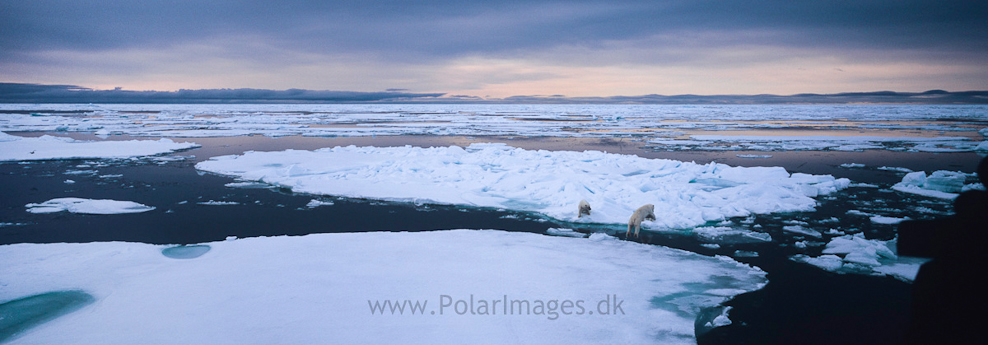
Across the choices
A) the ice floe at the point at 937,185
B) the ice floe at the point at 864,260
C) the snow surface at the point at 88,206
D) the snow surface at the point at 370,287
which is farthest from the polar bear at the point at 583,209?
the snow surface at the point at 88,206

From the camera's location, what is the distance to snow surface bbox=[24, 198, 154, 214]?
28.8 feet

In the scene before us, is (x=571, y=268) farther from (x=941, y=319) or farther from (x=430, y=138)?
(x=430, y=138)

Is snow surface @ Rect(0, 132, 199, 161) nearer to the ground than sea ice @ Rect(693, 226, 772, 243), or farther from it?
farther from it

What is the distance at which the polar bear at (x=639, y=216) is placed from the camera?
7.02m

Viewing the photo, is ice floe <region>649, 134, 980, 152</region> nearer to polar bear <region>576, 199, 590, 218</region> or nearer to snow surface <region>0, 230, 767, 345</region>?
polar bear <region>576, 199, 590, 218</region>

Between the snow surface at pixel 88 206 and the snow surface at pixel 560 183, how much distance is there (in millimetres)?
2914

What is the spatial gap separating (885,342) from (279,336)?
488 centimetres

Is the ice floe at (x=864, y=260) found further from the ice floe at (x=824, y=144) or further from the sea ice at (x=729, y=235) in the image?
the ice floe at (x=824, y=144)

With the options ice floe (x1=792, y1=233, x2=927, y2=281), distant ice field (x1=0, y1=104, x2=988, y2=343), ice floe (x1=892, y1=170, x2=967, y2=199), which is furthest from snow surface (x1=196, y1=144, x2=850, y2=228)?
ice floe (x1=792, y1=233, x2=927, y2=281)

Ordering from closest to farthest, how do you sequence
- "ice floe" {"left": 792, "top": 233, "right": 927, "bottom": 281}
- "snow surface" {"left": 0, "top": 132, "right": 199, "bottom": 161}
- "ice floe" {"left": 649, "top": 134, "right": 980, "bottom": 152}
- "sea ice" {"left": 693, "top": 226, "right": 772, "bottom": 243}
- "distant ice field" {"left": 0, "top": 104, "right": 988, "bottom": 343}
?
"distant ice field" {"left": 0, "top": 104, "right": 988, "bottom": 343}, "ice floe" {"left": 792, "top": 233, "right": 927, "bottom": 281}, "sea ice" {"left": 693, "top": 226, "right": 772, "bottom": 243}, "snow surface" {"left": 0, "top": 132, "right": 199, "bottom": 161}, "ice floe" {"left": 649, "top": 134, "right": 980, "bottom": 152}

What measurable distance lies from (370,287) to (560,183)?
5733mm

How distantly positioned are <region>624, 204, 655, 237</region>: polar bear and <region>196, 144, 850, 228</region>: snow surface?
0.13m

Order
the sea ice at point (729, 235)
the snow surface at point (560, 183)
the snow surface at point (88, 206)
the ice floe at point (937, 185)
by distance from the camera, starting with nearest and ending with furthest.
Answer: the sea ice at point (729, 235)
the snow surface at point (560, 183)
the snow surface at point (88, 206)
the ice floe at point (937, 185)

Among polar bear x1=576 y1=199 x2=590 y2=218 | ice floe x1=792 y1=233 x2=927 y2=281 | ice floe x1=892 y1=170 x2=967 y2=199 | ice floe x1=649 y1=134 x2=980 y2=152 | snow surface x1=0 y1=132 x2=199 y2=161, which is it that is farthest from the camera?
ice floe x1=649 y1=134 x2=980 y2=152
